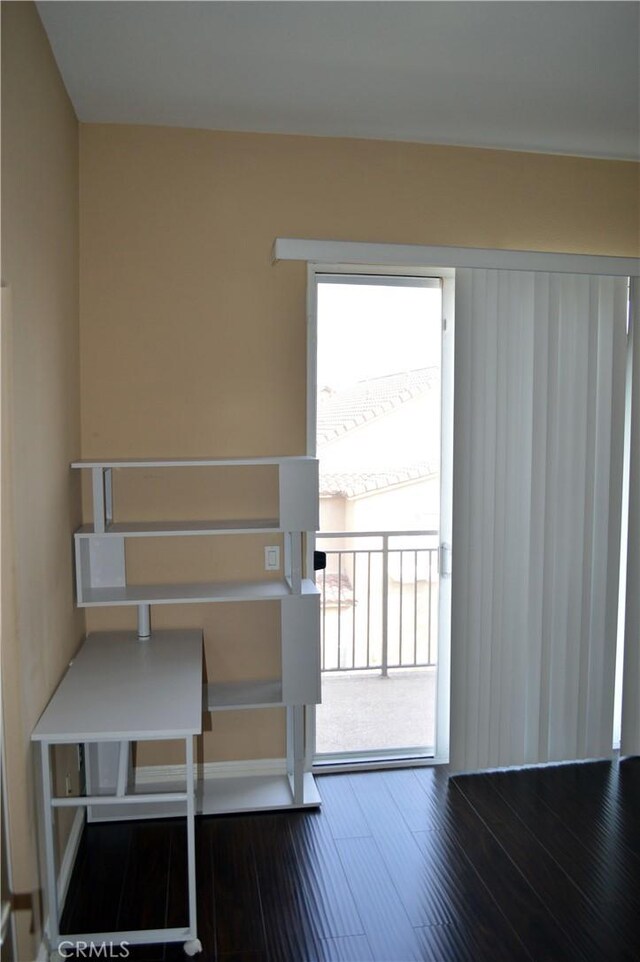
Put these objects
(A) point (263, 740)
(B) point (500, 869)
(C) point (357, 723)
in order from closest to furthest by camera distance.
Result: (B) point (500, 869) → (A) point (263, 740) → (C) point (357, 723)

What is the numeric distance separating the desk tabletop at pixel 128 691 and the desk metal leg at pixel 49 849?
74mm

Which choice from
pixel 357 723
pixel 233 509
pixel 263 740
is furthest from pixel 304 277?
pixel 357 723

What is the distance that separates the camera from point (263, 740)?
3334mm

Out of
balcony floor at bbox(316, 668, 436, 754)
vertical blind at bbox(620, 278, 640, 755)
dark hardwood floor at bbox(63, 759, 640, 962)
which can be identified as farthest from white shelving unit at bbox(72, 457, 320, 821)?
vertical blind at bbox(620, 278, 640, 755)

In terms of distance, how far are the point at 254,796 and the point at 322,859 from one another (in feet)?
1.69

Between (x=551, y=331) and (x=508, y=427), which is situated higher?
(x=551, y=331)

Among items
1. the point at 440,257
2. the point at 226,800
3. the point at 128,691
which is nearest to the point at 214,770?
the point at 226,800

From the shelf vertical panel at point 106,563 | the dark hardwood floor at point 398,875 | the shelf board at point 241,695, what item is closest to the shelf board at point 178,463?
the shelf vertical panel at point 106,563

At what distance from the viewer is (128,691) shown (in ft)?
8.18

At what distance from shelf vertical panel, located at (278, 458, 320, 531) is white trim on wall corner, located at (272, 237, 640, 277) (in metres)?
0.83

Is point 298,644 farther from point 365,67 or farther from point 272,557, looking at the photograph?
point 365,67

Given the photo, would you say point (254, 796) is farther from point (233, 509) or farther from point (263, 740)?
point (233, 509)

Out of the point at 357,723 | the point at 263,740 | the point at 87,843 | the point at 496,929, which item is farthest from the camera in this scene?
the point at 357,723

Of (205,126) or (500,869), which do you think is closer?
(500,869)
